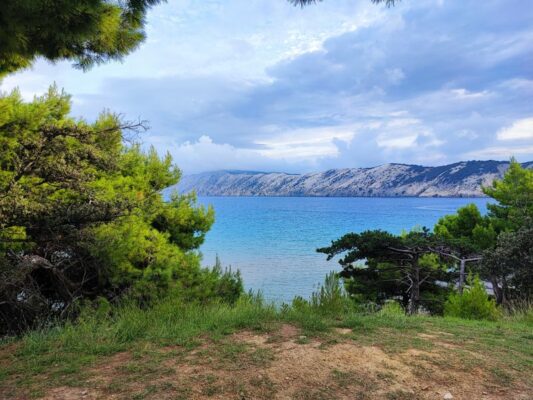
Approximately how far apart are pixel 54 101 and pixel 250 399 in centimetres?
1061

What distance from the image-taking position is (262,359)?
14.1 feet

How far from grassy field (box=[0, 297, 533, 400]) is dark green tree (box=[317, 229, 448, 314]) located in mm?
8066

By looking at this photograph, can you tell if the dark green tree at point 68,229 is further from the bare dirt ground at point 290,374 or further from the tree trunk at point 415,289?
the tree trunk at point 415,289

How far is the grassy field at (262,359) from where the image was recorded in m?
3.65

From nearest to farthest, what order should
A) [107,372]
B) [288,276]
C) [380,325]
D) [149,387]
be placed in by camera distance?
[149,387] → [107,372] → [380,325] → [288,276]

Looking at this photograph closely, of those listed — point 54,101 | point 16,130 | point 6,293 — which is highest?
point 54,101

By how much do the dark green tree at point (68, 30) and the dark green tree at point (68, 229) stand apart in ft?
11.0

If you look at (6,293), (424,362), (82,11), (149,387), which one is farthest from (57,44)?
(6,293)

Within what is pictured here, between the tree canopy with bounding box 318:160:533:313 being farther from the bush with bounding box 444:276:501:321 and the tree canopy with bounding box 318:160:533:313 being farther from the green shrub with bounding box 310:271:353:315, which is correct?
the green shrub with bounding box 310:271:353:315

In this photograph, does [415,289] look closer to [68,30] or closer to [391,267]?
[391,267]

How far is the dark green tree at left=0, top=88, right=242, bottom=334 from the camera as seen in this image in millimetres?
8438

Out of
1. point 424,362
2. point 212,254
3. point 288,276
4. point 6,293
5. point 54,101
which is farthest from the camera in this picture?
point 212,254

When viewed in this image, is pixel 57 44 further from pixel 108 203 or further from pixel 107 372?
pixel 108 203

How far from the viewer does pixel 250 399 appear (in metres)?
3.44
